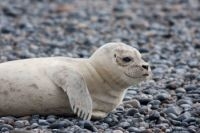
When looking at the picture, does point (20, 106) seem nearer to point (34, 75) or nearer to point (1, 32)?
point (34, 75)

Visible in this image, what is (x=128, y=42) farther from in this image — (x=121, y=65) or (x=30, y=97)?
(x=30, y=97)

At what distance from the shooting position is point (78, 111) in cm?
589

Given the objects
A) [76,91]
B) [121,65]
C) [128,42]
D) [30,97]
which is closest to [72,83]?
[76,91]

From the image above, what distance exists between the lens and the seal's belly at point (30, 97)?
6.02 meters

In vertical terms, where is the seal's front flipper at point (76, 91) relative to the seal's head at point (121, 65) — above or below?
below

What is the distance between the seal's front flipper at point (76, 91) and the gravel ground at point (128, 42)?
0.38ft

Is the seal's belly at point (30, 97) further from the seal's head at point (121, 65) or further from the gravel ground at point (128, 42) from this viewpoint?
the seal's head at point (121, 65)

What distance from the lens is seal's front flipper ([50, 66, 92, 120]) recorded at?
5.86 metres

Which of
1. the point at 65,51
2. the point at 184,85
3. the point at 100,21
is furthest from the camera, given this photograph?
the point at 100,21

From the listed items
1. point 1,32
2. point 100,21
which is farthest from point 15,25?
point 100,21

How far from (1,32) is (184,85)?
474cm

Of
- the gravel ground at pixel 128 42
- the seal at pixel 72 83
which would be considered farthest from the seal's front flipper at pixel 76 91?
→ the gravel ground at pixel 128 42

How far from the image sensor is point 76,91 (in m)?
5.87

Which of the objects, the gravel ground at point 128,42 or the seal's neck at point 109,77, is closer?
the gravel ground at point 128,42
